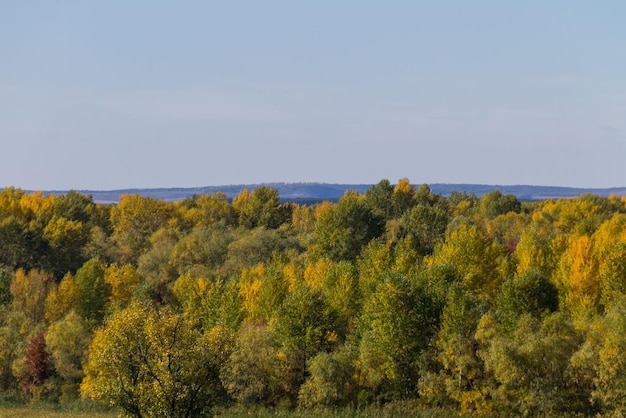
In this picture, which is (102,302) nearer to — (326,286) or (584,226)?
(326,286)

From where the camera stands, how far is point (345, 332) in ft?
411

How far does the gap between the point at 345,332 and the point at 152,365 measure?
57.2 m

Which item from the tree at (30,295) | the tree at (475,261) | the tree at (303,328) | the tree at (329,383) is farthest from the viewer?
the tree at (30,295)

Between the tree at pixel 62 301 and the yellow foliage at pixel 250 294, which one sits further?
the tree at pixel 62 301

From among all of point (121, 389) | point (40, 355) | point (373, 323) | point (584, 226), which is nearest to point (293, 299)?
point (373, 323)

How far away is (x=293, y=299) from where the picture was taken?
390 feet

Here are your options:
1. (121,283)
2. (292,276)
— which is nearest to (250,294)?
(292,276)

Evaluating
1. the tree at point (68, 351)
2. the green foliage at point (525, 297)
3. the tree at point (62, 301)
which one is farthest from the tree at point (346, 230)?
the green foliage at point (525, 297)

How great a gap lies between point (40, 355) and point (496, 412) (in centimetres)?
6773

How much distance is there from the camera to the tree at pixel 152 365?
2771 inches

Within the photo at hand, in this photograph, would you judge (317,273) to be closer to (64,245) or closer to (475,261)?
(475,261)

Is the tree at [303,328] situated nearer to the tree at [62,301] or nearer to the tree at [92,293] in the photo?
the tree at [92,293]

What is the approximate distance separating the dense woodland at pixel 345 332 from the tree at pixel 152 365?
12 cm

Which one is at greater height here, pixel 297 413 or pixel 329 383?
pixel 329 383
